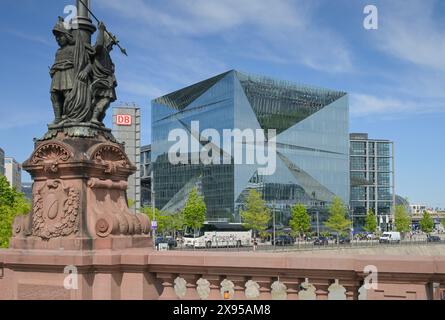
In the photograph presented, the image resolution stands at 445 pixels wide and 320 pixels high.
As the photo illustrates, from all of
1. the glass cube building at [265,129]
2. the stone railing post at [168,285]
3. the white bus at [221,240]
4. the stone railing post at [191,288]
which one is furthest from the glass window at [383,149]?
the stone railing post at [191,288]

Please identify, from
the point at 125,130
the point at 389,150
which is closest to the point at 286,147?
the point at 125,130

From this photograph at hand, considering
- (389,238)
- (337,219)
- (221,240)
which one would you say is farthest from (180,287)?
(389,238)

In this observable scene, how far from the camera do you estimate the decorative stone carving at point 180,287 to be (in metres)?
7.78

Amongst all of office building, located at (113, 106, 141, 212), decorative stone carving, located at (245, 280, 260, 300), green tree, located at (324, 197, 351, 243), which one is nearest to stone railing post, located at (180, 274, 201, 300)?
decorative stone carving, located at (245, 280, 260, 300)

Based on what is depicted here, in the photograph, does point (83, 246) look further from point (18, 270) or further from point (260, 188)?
point (260, 188)

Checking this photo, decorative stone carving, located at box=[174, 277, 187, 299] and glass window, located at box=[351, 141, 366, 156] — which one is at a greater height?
glass window, located at box=[351, 141, 366, 156]

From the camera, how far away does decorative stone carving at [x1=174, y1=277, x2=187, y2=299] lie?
25.5ft

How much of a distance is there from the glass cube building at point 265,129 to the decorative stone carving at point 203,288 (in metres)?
69.7

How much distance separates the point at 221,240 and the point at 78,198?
59122mm

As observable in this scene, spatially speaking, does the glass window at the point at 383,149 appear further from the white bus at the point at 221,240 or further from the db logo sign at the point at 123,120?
the db logo sign at the point at 123,120

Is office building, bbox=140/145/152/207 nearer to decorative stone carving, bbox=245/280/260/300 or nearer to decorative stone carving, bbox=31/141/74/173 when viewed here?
decorative stone carving, bbox=31/141/74/173

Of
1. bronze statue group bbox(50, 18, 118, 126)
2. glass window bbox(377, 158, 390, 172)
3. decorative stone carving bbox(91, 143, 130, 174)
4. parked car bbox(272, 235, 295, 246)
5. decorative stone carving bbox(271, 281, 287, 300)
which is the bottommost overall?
parked car bbox(272, 235, 295, 246)

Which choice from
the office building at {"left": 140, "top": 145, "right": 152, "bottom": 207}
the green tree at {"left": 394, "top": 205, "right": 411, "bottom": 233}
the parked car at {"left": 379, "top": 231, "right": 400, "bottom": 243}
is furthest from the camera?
the office building at {"left": 140, "top": 145, "right": 152, "bottom": 207}
